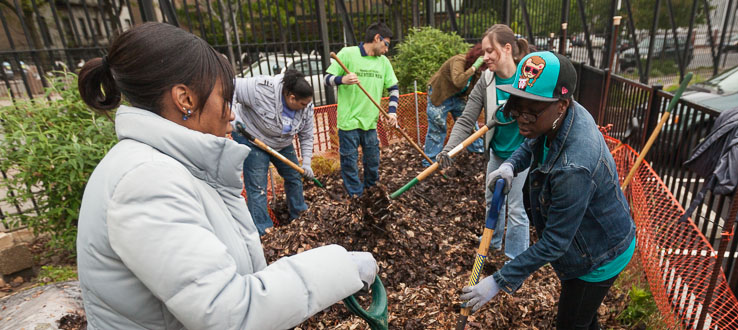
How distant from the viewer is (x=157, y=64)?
1009 millimetres

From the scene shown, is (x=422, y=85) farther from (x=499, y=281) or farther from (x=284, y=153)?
(x=499, y=281)

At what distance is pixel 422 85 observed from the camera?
23.3 ft

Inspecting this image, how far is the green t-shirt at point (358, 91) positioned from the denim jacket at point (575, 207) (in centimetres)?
276

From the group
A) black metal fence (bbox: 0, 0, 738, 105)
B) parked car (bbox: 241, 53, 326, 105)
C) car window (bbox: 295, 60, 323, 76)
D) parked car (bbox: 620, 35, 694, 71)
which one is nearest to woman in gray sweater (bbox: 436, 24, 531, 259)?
black metal fence (bbox: 0, 0, 738, 105)

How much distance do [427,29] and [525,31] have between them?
5616mm

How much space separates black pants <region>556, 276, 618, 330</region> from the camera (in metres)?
2.00

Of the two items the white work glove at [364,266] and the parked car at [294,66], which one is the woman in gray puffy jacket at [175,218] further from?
the parked car at [294,66]

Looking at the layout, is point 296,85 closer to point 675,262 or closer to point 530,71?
point 530,71

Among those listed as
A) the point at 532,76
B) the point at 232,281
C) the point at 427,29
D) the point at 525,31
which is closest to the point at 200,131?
the point at 232,281

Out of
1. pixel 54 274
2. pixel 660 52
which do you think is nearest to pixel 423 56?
pixel 54 274

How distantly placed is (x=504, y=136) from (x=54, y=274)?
4272 mm

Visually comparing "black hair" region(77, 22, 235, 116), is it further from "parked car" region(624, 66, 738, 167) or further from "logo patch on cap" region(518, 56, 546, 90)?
"parked car" region(624, 66, 738, 167)

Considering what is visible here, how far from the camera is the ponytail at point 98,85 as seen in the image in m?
1.13

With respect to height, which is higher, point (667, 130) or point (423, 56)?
point (423, 56)
